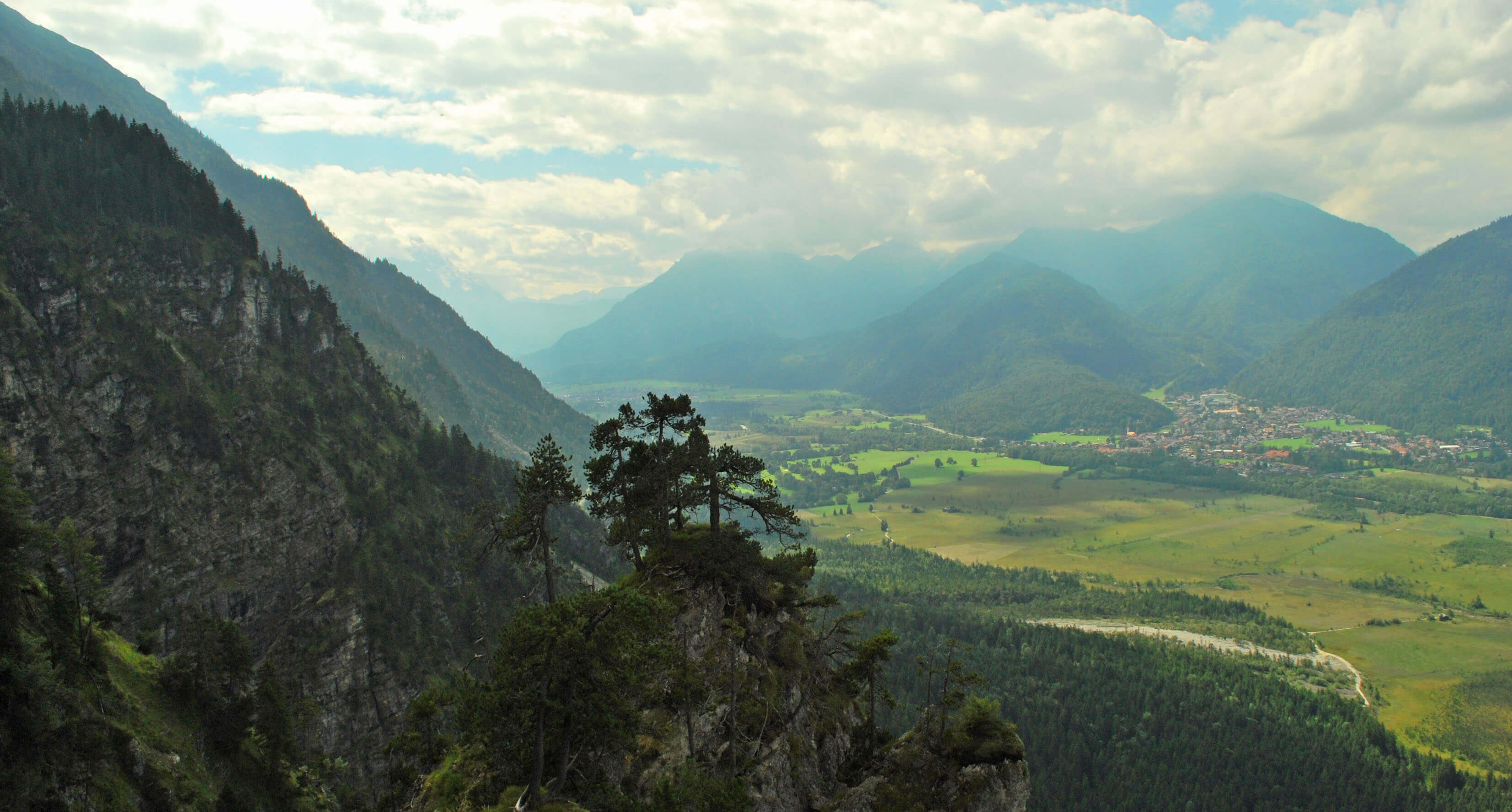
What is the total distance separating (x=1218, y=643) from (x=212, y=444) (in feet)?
546

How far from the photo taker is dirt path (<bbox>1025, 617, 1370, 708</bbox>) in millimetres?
125312

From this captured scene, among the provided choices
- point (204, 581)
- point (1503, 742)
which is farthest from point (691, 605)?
point (1503, 742)

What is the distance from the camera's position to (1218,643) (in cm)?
13575

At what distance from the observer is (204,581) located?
2950 inches

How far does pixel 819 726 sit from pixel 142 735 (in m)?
41.8

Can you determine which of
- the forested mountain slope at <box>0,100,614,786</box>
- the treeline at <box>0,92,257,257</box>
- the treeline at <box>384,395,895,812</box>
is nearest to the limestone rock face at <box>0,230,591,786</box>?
the forested mountain slope at <box>0,100,614,786</box>

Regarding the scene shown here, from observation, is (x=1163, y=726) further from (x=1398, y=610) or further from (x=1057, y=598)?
(x=1398, y=610)

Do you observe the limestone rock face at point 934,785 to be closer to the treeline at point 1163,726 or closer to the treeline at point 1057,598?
the treeline at point 1163,726

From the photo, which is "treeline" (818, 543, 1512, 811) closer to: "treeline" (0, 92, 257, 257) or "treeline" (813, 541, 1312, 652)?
"treeline" (813, 541, 1312, 652)

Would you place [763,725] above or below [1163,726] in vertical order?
above

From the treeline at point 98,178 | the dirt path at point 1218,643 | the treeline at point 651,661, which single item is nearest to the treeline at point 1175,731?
the dirt path at point 1218,643

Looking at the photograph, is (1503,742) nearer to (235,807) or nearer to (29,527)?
(235,807)

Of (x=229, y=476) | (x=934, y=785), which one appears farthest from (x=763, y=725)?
(x=229, y=476)

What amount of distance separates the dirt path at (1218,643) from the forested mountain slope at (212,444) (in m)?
112
